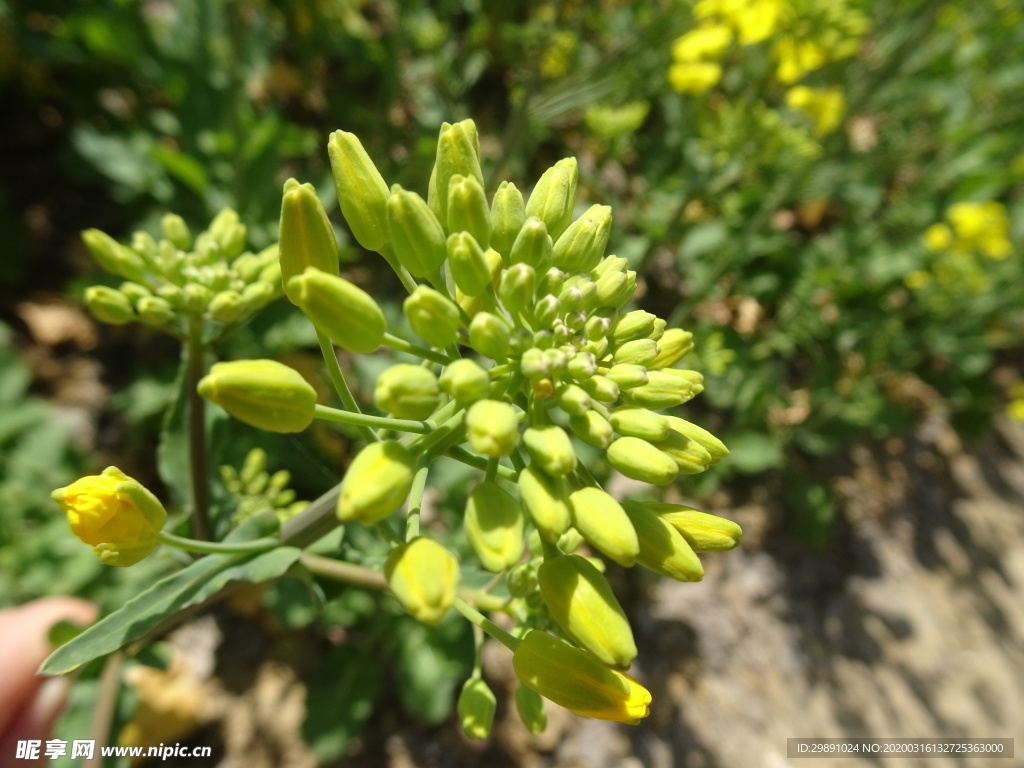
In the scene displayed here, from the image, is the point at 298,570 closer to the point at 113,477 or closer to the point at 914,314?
the point at 113,477

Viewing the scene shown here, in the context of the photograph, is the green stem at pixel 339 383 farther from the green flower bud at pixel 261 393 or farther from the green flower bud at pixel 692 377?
the green flower bud at pixel 692 377

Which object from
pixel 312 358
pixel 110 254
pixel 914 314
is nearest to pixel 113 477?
pixel 110 254

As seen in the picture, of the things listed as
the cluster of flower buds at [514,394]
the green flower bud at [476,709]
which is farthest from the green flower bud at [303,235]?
the green flower bud at [476,709]

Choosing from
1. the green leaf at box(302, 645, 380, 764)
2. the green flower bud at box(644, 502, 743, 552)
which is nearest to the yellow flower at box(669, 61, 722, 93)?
the green flower bud at box(644, 502, 743, 552)

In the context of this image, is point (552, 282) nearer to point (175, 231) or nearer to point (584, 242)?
point (584, 242)

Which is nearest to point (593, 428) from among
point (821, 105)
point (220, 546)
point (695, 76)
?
point (220, 546)
